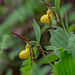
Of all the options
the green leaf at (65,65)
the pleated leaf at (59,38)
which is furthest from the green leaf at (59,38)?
the green leaf at (65,65)

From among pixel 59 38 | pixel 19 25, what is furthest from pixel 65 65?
pixel 19 25

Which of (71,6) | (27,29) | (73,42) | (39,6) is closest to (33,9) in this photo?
(39,6)

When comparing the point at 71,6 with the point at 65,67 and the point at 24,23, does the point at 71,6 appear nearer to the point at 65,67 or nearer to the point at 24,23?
the point at 24,23

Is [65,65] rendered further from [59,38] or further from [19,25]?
[19,25]

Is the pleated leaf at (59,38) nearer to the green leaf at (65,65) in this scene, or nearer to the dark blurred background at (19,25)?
the green leaf at (65,65)

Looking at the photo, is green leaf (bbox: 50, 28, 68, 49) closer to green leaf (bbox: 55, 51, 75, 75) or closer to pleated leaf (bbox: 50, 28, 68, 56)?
pleated leaf (bbox: 50, 28, 68, 56)

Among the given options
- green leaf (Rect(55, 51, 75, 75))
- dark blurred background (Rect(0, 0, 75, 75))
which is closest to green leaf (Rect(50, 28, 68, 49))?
green leaf (Rect(55, 51, 75, 75))
